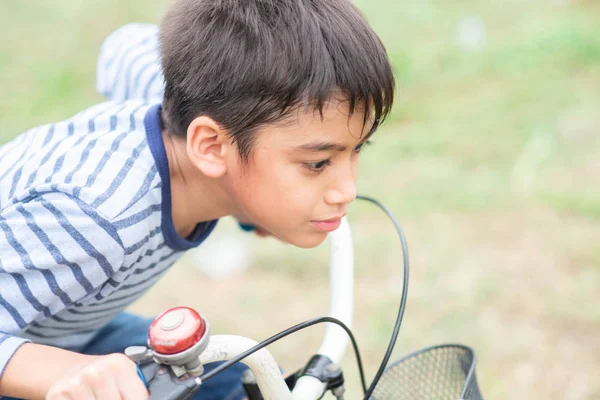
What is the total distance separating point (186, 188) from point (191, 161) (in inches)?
3.3

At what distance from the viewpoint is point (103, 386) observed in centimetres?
75

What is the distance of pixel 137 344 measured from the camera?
1.28 metres

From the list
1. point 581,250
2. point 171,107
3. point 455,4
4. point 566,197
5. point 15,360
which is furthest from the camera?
point 455,4

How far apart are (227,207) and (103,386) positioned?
1.62 ft

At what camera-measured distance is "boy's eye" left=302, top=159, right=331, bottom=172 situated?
39.1 inches

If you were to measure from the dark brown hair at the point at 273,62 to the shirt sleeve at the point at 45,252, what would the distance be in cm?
25

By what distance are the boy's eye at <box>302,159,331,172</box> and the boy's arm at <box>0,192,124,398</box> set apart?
11.4 inches

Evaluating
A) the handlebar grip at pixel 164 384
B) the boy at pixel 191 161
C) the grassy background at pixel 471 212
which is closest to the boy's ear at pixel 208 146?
the boy at pixel 191 161

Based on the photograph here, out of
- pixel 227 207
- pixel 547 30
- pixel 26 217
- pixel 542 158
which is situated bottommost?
pixel 542 158

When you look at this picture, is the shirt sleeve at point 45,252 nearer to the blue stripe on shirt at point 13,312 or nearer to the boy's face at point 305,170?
the blue stripe on shirt at point 13,312

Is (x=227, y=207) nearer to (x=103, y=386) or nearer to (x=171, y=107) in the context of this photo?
(x=171, y=107)

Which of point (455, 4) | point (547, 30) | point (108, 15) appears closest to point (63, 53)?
point (108, 15)

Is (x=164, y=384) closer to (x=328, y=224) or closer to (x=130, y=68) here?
(x=328, y=224)

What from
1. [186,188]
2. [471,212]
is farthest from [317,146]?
[471,212]
